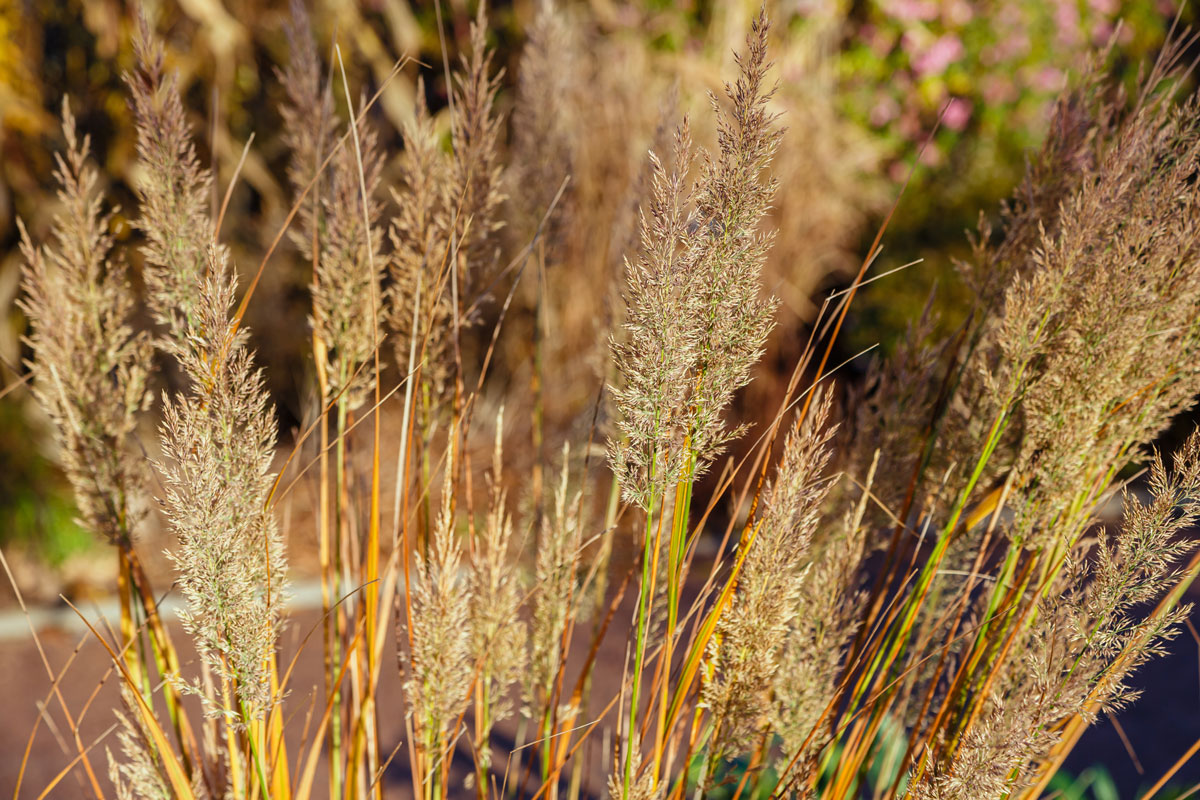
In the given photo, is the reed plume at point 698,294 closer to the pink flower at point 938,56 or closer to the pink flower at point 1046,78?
the pink flower at point 938,56

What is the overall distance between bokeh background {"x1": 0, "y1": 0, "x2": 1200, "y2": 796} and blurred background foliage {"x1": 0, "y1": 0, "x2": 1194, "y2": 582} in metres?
0.01

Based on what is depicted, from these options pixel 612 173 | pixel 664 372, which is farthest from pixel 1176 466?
pixel 612 173

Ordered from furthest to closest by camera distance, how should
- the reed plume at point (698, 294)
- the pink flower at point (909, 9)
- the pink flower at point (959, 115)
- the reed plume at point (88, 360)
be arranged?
1. the pink flower at point (959, 115)
2. the pink flower at point (909, 9)
3. the reed plume at point (88, 360)
4. the reed plume at point (698, 294)

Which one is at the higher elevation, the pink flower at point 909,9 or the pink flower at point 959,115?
the pink flower at point 909,9

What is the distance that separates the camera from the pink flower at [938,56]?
517cm

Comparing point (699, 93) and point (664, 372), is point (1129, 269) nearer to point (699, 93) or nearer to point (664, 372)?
point (664, 372)

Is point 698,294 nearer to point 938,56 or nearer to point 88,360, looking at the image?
point 88,360

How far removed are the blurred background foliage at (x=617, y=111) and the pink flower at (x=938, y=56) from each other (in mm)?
12

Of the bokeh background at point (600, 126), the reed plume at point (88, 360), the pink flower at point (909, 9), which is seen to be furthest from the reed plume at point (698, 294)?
the pink flower at point (909, 9)

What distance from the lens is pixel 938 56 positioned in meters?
5.17

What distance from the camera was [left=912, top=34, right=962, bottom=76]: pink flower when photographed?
5.17 meters

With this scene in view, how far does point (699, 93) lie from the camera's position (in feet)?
13.4

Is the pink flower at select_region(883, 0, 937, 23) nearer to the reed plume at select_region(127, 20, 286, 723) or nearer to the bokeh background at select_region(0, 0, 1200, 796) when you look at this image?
the bokeh background at select_region(0, 0, 1200, 796)

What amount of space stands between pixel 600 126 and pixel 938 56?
2.80 m
